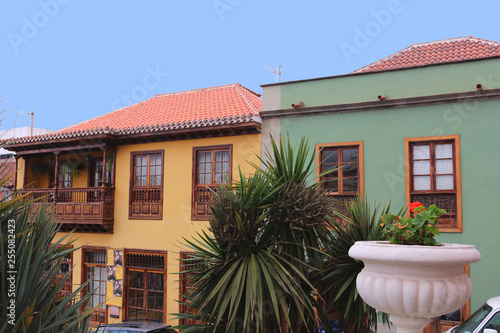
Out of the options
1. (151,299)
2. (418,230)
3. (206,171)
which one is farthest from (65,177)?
(418,230)

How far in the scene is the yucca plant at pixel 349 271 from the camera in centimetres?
634

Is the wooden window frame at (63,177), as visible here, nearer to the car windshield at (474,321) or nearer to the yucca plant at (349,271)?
the yucca plant at (349,271)

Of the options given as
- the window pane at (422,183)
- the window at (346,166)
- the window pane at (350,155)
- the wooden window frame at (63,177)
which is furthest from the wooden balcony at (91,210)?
the window pane at (422,183)

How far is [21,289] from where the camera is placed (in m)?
3.24

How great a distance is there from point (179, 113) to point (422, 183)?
353 inches

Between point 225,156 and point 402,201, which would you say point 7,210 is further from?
point 225,156

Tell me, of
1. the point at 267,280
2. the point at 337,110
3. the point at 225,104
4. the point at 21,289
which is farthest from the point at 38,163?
the point at 21,289

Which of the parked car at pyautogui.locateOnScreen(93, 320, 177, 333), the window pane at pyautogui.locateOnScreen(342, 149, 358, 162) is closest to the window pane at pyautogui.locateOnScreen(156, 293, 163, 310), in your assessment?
the parked car at pyautogui.locateOnScreen(93, 320, 177, 333)

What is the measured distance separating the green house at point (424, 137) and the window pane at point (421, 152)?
0.02 meters

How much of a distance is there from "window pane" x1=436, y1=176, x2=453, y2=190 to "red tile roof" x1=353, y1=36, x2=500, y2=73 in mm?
3707

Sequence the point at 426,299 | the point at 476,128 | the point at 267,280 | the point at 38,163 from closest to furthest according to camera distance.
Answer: the point at 426,299 < the point at 267,280 < the point at 476,128 < the point at 38,163

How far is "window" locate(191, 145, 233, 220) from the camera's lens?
46.5 ft

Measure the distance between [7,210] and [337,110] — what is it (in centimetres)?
1017

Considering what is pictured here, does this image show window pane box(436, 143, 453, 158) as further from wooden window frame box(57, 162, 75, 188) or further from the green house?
wooden window frame box(57, 162, 75, 188)
